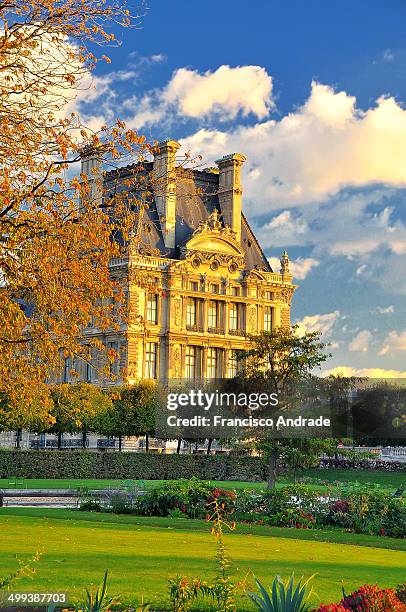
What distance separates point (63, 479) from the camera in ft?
145

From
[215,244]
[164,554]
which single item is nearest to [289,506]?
[164,554]

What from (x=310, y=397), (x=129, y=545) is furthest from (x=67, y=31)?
(x=310, y=397)

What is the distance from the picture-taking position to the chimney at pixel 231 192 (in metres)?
84.1

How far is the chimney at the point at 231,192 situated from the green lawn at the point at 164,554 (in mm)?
64957

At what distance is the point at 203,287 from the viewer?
266 ft

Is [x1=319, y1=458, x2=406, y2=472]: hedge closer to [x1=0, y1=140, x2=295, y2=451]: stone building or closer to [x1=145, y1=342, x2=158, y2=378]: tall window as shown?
[x1=0, y1=140, x2=295, y2=451]: stone building

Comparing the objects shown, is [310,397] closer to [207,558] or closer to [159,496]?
[159,496]

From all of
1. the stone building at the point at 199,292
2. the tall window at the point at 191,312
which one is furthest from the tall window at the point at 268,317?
the tall window at the point at 191,312

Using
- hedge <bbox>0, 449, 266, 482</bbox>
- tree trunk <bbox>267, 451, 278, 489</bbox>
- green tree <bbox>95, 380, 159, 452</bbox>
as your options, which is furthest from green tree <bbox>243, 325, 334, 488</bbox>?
green tree <bbox>95, 380, 159, 452</bbox>

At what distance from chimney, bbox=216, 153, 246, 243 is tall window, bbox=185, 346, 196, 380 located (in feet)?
33.7

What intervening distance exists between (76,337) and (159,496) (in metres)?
8.06

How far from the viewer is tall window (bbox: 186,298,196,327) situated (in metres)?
80.6

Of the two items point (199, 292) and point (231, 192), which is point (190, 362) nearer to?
point (199, 292)

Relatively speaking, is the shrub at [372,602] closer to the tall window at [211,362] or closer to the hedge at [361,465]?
the hedge at [361,465]
